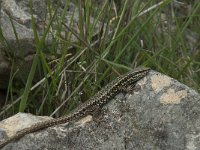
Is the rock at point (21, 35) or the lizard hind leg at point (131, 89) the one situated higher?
the lizard hind leg at point (131, 89)

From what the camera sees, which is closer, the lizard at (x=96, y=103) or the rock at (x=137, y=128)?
the rock at (x=137, y=128)

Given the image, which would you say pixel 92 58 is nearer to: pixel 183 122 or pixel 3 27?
pixel 3 27

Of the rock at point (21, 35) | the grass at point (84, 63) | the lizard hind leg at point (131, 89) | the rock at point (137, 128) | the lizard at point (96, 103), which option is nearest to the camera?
the rock at point (137, 128)

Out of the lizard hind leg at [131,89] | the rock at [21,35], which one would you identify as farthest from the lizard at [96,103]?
the rock at [21,35]

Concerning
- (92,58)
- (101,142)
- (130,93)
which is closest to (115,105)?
(130,93)

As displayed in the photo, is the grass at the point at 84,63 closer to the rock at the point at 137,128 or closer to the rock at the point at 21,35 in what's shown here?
the rock at the point at 21,35

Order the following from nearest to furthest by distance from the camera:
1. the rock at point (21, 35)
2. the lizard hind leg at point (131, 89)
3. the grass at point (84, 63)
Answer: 1. the lizard hind leg at point (131, 89)
2. the grass at point (84, 63)
3. the rock at point (21, 35)
